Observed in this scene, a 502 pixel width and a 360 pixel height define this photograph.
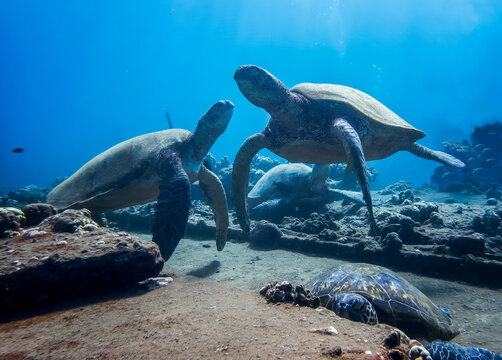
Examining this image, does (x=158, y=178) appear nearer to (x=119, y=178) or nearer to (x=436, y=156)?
(x=119, y=178)

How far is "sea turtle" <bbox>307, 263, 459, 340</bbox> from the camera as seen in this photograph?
2.63 meters

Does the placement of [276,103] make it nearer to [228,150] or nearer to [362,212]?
[362,212]

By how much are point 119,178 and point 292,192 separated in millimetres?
6077

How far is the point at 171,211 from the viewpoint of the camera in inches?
186

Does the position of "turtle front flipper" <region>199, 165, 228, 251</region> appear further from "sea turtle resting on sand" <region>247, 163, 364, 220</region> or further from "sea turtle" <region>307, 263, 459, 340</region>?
"sea turtle" <region>307, 263, 459, 340</region>

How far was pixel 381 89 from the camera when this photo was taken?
127 m

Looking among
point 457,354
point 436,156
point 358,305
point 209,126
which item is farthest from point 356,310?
point 436,156

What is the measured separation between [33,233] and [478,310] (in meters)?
6.33

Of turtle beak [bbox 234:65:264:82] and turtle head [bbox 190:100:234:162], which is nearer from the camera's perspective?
turtle beak [bbox 234:65:264:82]

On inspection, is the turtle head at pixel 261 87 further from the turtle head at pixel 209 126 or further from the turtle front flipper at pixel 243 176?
the turtle head at pixel 209 126

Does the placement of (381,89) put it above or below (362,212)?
above

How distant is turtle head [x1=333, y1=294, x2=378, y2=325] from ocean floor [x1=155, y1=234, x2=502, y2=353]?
1355 millimetres

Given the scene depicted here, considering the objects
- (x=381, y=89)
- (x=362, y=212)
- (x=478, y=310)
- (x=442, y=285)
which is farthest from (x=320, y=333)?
(x=381, y=89)

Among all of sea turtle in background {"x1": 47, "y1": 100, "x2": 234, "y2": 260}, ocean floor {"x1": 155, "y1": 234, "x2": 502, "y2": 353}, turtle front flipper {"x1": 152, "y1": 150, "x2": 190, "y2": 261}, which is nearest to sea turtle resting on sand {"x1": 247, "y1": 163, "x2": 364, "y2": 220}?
ocean floor {"x1": 155, "y1": 234, "x2": 502, "y2": 353}
